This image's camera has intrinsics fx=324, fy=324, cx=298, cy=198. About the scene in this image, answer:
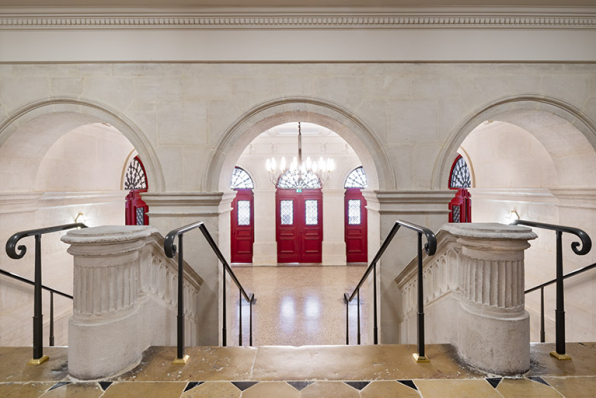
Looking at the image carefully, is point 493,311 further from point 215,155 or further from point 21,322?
point 21,322

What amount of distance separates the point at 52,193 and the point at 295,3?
13.3 feet

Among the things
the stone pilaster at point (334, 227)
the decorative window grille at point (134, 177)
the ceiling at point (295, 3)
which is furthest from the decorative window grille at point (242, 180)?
the ceiling at point (295, 3)

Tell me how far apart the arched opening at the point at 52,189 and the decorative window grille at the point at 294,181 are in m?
4.65

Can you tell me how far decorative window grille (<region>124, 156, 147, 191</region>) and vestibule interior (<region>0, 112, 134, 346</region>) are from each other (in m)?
0.52

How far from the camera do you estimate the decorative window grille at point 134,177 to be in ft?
22.8

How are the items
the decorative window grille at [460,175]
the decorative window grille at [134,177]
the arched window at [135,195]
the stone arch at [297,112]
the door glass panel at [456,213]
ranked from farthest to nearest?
the door glass panel at [456,213] → the decorative window grille at [460,175] → the arched window at [135,195] → the decorative window grille at [134,177] → the stone arch at [297,112]

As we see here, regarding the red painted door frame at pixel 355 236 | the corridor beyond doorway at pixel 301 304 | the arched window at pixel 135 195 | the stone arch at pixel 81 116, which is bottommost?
the corridor beyond doorway at pixel 301 304

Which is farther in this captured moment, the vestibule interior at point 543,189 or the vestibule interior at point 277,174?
the vestibule interior at point 277,174

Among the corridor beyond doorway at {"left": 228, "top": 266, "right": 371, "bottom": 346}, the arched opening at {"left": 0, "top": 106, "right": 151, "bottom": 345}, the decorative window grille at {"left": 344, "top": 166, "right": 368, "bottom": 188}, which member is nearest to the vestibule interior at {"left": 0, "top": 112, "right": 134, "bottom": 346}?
the arched opening at {"left": 0, "top": 106, "right": 151, "bottom": 345}

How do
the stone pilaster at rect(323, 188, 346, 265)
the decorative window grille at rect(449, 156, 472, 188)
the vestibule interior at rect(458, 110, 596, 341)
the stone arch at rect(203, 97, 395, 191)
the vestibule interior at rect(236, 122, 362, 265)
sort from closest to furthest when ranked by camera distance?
the stone arch at rect(203, 97, 395, 191)
the vestibule interior at rect(458, 110, 596, 341)
the decorative window grille at rect(449, 156, 472, 188)
the vestibule interior at rect(236, 122, 362, 265)
the stone pilaster at rect(323, 188, 346, 265)

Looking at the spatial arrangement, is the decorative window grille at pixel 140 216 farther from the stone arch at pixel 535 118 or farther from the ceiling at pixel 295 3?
the stone arch at pixel 535 118

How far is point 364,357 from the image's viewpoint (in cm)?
195

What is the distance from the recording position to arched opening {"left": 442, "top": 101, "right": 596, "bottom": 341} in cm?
370

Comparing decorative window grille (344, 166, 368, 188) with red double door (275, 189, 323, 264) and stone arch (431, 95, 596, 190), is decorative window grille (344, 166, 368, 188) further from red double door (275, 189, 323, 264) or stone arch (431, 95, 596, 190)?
stone arch (431, 95, 596, 190)
